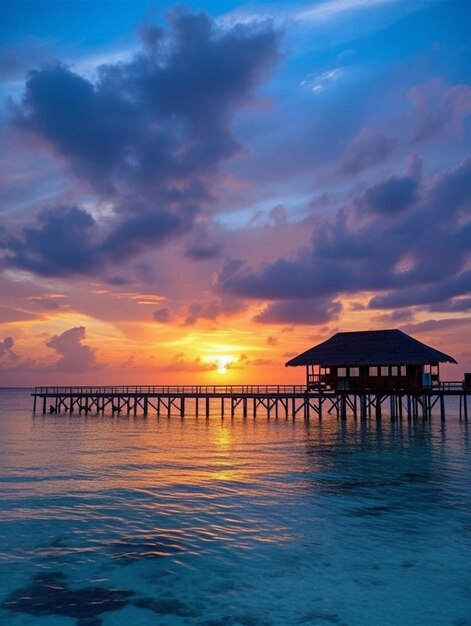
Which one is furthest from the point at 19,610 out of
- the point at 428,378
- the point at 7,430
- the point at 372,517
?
the point at 428,378

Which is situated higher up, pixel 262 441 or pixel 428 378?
pixel 428 378

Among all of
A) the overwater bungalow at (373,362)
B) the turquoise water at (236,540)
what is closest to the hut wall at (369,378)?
the overwater bungalow at (373,362)

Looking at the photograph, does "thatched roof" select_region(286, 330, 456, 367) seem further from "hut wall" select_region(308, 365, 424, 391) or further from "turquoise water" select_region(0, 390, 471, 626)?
"turquoise water" select_region(0, 390, 471, 626)

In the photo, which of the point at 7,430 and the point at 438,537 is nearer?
the point at 438,537

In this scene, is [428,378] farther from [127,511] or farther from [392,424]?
[127,511]

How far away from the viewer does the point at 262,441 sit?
34.0 meters

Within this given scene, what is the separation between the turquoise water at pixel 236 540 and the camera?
9164mm

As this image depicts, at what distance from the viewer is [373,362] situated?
4409 centimetres

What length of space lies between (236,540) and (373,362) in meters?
33.3

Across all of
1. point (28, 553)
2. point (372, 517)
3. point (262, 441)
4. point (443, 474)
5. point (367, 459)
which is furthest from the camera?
point (262, 441)

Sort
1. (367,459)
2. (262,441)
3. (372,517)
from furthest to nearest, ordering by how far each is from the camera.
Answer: (262,441) < (367,459) < (372,517)

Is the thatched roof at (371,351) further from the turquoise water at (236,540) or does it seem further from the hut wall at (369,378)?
the turquoise water at (236,540)

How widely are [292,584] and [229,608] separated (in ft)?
5.11

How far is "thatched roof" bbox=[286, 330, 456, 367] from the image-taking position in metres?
43.2
